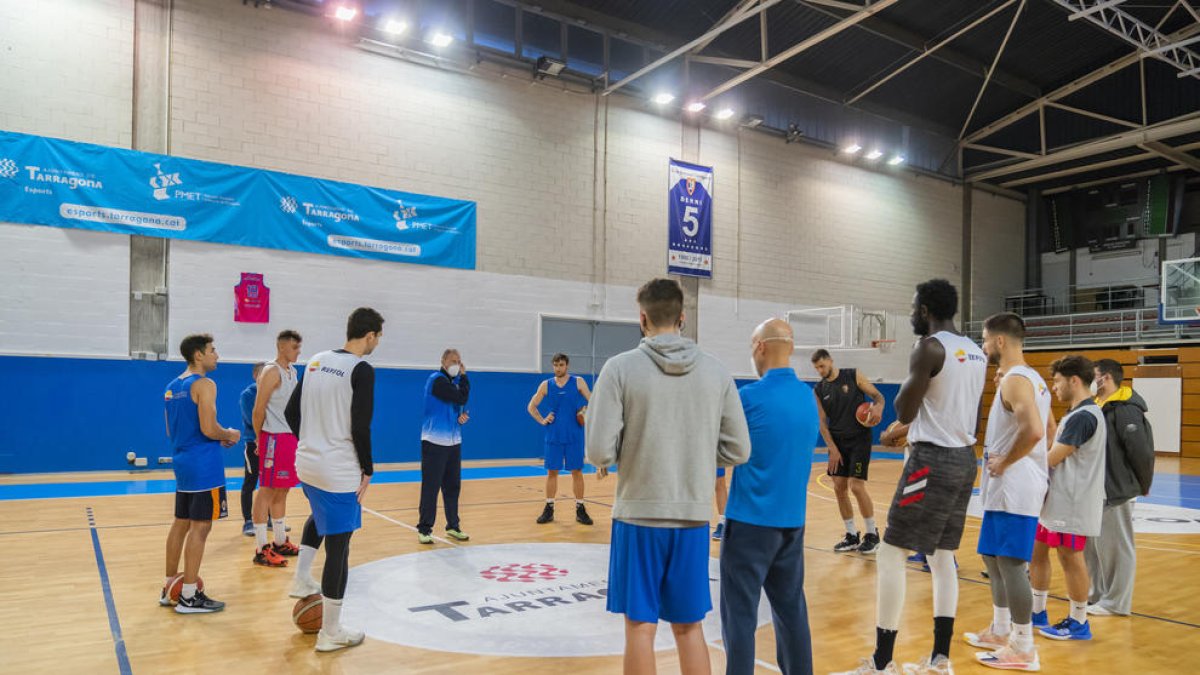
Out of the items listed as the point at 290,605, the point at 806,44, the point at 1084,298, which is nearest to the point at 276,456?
the point at 290,605

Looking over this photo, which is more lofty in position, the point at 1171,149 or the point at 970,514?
the point at 1171,149

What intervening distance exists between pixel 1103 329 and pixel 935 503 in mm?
20573

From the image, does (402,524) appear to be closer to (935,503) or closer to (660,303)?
(935,503)

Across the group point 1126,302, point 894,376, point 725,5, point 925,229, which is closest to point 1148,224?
point 1126,302

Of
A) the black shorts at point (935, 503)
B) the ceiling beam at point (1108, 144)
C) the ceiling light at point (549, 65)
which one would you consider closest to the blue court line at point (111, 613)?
the black shorts at point (935, 503)

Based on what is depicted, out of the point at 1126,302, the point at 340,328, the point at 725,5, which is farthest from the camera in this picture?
the point at 1126,302

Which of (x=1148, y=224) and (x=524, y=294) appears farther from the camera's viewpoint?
(x=1148, y=224)

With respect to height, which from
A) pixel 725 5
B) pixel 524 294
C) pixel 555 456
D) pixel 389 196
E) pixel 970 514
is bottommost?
pixel 970 514

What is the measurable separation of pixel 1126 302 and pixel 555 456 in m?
20.1

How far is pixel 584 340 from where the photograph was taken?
620 inches

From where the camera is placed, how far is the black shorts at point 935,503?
3723 millimetres

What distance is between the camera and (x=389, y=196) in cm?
1358

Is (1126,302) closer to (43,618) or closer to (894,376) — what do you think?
(894,376)

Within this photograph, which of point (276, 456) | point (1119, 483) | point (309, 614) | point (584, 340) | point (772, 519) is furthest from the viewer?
point (584, 340)
